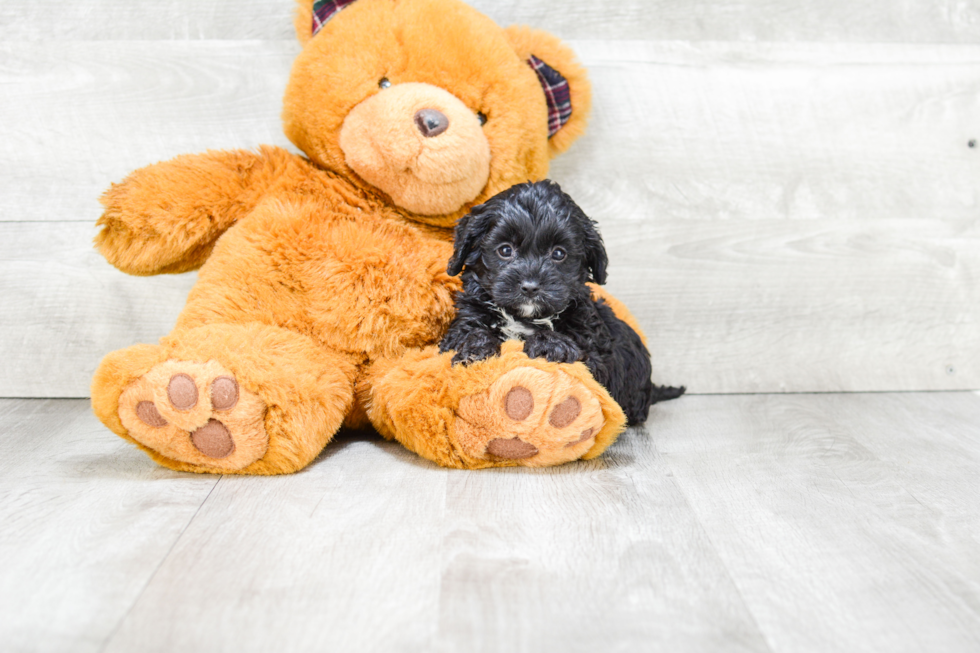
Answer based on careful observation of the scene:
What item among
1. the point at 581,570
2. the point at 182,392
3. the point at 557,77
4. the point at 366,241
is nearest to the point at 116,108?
the point at 366,241

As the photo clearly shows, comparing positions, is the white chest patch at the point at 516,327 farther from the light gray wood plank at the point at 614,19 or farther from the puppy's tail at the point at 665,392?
the light gray wood plank at the point at 614,19

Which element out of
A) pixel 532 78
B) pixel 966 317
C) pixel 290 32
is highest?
pixel 290 32

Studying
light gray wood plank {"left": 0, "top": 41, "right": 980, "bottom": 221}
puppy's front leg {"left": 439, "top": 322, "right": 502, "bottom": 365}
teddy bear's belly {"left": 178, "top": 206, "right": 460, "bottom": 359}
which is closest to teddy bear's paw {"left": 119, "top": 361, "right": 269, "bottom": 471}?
teddy bear's belly {"left": 178, "top": 206, "right": 460, "bottom": 359}

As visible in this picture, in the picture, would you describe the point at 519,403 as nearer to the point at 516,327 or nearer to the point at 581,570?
the point at 516,327

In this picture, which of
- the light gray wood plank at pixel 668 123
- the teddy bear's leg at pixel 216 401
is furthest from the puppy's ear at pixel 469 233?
the light gray wood plank at pixel 668 123

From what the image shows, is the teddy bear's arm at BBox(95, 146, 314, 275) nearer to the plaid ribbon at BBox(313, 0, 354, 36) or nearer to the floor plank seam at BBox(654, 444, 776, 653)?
the plaid ribbon at BBox(313, 0, 354, 36)

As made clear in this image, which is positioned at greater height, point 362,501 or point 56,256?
point 56,256

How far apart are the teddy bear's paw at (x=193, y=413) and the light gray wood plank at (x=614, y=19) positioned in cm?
100

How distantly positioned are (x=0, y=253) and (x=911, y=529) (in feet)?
6.85

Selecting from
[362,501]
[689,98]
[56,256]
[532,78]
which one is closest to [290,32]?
[532,78]

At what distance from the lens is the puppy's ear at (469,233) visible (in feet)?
4.60

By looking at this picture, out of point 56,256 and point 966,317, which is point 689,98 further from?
point 56,256

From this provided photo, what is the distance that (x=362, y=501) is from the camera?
1290 mm

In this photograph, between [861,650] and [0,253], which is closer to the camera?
Result: [861,650]
